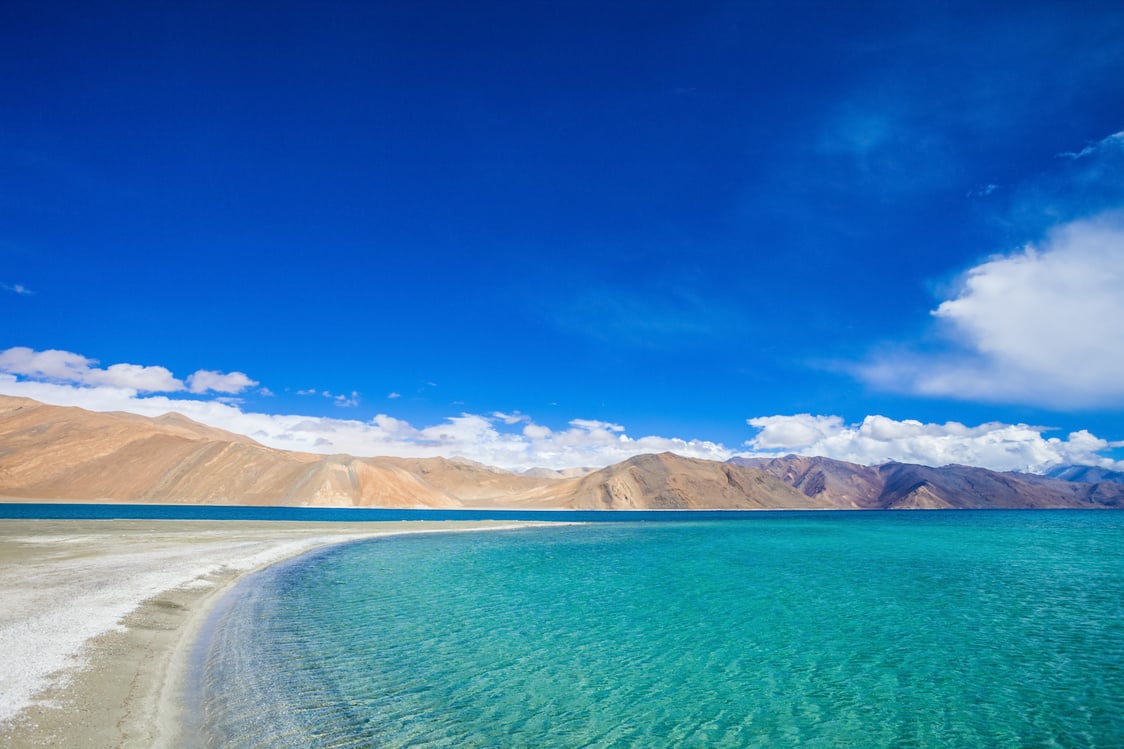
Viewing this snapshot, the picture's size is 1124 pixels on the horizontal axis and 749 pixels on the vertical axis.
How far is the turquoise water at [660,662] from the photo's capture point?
34.4ft

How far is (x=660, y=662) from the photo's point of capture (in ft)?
48.9

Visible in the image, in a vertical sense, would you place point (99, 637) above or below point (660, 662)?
above

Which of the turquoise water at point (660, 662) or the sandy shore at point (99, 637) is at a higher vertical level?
the sandy shore at point (99, 637)

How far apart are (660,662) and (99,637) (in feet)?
45.2

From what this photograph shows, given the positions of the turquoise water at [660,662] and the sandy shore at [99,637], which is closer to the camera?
the sandy shore at [99,637]

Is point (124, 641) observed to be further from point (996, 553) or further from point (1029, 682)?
point (996, 553)

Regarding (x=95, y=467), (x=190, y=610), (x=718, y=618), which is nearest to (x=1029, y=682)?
(x=718, y=618)

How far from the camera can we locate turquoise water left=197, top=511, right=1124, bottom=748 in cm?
1048

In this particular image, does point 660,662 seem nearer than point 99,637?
No

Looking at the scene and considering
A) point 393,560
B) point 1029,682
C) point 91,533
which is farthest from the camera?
point 91,533

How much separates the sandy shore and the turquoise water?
0.95m

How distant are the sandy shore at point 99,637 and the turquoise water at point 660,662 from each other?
3.13 ft

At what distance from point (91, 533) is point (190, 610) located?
34.4m

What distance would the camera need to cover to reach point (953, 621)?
20.3 meters
